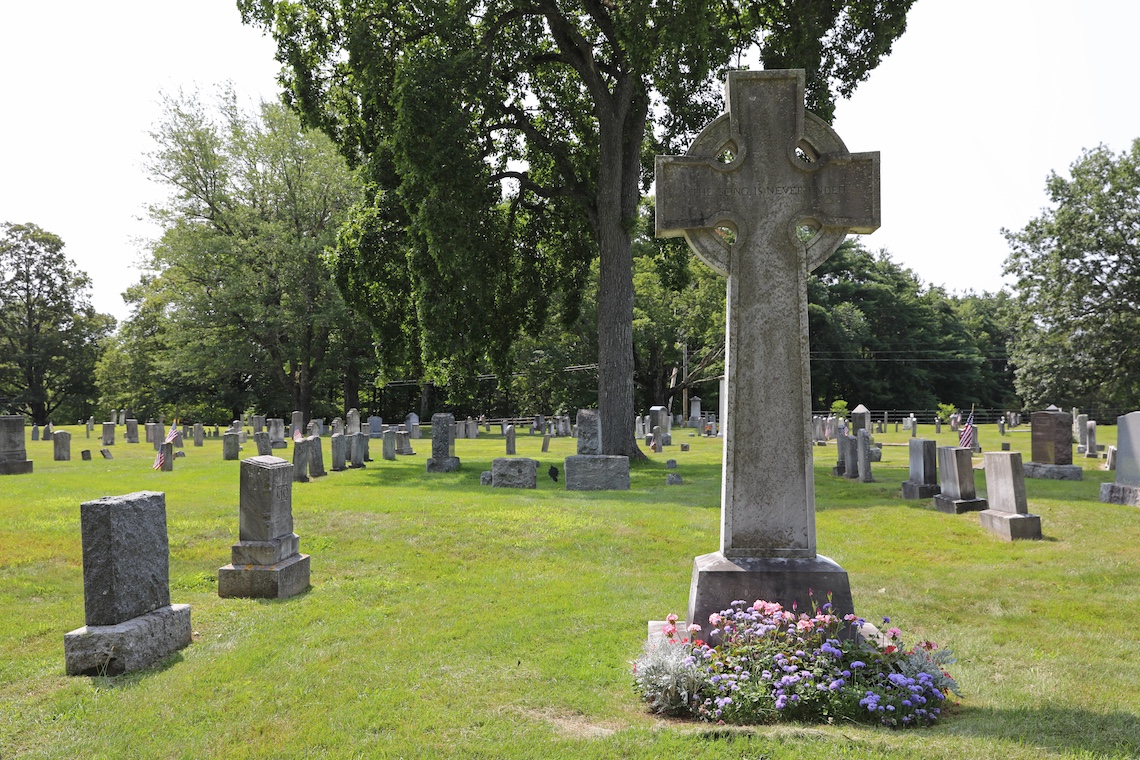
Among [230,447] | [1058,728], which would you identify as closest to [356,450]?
[230,447]

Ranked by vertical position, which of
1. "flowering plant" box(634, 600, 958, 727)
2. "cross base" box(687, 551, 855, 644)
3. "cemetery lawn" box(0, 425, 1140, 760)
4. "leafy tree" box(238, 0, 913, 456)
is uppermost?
"leafy tree" box(238, 0, 913, 456)

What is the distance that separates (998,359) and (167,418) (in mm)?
62196

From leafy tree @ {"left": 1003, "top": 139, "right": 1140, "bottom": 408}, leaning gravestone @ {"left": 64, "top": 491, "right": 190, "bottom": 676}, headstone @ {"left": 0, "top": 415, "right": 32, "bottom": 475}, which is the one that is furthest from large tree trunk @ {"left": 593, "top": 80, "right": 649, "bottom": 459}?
leafy tree @ {"left": 1003, "top": 139, "right": 1140, "bottom": 408}

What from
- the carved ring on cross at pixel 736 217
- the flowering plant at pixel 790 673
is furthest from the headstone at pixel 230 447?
the flowering plant at pixel 790 673

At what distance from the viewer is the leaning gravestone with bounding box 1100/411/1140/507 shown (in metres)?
12.1

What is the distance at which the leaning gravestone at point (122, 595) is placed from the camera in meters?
5.23

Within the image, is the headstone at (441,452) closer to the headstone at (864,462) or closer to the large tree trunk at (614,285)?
the large tree trunk at (614,285)

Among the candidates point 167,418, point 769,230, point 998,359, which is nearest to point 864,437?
point 769,230

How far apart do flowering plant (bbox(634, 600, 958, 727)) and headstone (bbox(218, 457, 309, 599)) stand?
13.4 ft

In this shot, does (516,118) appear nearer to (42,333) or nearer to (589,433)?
(589,433)

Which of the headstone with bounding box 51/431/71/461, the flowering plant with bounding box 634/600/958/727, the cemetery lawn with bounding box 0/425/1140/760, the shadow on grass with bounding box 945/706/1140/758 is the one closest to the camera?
the shadow on grass with bounding box 945/706/1140/758

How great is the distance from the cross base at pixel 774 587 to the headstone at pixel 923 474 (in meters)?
9.37

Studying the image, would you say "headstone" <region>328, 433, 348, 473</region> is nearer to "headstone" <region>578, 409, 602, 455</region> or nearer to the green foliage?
"headstone" <region>578, 409, 602, 455</region>

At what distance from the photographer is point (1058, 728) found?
13.0 feet
